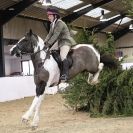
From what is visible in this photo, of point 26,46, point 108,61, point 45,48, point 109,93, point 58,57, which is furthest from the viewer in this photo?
point 109,93

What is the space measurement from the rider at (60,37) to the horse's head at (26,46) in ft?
0.86

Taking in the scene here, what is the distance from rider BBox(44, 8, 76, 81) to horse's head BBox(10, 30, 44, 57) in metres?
0.26

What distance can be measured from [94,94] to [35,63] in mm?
3246

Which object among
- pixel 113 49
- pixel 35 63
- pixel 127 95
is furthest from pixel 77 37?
pixel 35 63

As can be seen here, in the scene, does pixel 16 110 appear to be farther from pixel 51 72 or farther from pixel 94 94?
pixel 51 72

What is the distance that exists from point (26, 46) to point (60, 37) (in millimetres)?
809

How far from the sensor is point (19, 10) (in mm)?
21531

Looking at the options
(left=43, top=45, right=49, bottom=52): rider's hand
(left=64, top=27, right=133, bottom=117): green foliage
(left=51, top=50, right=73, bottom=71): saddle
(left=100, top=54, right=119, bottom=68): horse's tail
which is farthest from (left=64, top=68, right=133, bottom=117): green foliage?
(left=43, top=45, right=49, bottom=52): rider's hand

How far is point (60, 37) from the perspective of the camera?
8633mm

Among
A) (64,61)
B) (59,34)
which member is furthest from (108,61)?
(59,34)

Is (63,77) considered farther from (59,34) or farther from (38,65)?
(59,34)

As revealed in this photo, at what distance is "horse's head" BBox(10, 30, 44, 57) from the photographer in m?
8.22

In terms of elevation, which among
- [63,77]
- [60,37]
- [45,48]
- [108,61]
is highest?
[60,37]

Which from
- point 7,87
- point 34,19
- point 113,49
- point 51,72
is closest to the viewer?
point 51,72
